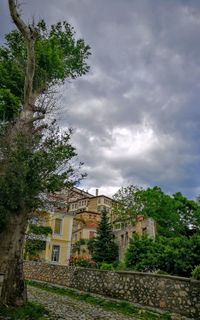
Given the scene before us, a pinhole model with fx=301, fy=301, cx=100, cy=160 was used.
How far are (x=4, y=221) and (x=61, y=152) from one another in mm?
2384

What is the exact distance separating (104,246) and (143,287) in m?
24.0

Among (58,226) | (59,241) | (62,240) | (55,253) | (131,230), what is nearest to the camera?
(55,253)

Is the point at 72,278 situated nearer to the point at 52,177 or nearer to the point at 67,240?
the point at 52,177

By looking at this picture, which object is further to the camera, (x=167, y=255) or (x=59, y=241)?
(x=59, y=241)

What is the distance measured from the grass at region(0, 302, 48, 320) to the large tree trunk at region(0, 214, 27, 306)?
1.04ft

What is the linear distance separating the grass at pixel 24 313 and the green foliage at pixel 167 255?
5.97 metres

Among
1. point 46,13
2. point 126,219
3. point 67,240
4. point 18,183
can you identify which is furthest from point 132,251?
point 126,219

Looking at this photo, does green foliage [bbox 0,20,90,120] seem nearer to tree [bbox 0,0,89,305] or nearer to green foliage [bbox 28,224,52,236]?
tree [bbox 0,0,89,305]

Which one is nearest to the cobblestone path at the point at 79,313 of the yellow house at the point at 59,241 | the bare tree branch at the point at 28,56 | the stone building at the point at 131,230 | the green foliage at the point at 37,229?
the bare tree branch at the point at 28,56

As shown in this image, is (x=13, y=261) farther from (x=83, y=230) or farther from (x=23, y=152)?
(x=83, y=230)

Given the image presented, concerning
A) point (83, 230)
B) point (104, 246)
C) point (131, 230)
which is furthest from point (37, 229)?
point (83, 230)

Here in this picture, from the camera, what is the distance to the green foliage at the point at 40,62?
1132cm

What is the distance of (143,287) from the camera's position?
10.1m

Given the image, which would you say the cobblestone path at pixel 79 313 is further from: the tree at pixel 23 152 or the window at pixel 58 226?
the window at pixel 58 226
